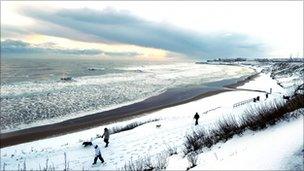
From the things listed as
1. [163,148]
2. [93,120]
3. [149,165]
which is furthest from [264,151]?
[93,120]

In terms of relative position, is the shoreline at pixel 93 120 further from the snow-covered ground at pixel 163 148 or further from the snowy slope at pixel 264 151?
the snowy slope at pixel 264 151

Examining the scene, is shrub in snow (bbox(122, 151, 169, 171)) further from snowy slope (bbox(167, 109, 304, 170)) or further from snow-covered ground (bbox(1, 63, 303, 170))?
snowy slope (bbox(167, 109, 304, 170))

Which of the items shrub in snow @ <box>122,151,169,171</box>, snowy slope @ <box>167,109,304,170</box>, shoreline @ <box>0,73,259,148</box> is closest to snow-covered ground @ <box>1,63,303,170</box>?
snowy slope @ <box>167,109,304,170</box>

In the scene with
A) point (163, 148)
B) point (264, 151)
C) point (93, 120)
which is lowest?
point (93, 120)

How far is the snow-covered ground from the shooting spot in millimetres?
7521

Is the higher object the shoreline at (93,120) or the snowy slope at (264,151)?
the snowy slope at (264,151)

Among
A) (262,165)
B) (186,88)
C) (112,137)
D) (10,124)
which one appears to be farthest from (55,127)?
(186,88)

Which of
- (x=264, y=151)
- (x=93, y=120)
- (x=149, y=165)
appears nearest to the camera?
Answer: (x=264, y=151)

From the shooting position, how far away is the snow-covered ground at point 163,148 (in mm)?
7521

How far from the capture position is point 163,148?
1869 cm

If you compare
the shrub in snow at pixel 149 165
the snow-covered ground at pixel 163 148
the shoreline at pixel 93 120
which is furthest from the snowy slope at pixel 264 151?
the shoreline at pixel 93 120

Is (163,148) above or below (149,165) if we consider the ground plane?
below

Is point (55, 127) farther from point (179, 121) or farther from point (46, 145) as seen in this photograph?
point (179, 121)

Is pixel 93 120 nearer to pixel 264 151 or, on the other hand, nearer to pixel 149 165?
pixel 149 165
